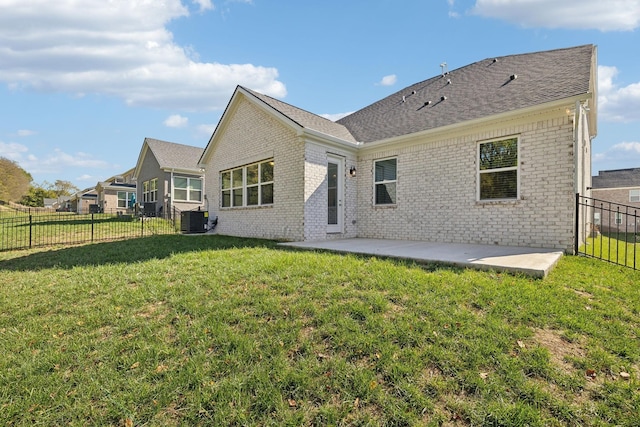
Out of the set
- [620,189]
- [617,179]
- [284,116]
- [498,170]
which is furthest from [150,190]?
[617,179]

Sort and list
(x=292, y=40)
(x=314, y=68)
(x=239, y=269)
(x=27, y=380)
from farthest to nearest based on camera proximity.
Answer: (x=314, y=68) → (x=292, y=40) → (x=239, y=269) → (x=27, y=380)

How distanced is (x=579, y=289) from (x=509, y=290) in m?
1.15

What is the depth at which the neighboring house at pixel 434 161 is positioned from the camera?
6898 millimetres

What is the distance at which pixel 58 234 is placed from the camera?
1176cm

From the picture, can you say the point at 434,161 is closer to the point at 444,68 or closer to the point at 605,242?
the point at 444,68

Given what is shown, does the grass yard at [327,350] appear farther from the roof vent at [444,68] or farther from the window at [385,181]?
the roof vent at [444,68]

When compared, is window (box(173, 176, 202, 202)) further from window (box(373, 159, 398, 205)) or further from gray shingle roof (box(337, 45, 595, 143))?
window (box(373, 159, 398, 205))

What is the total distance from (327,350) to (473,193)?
6984mm

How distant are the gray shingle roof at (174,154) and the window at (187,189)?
1.02 meters

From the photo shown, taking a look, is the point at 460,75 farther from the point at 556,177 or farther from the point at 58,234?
the point at 58,234

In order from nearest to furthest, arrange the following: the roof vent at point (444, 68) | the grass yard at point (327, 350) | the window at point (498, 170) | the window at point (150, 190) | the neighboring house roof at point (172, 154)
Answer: the grass yard at point (327, 350) < the window at point (498, 170) < the roof vent at point (444, 68) < the neighboring house roof at point (172, 154) < the window at point (150, 190)

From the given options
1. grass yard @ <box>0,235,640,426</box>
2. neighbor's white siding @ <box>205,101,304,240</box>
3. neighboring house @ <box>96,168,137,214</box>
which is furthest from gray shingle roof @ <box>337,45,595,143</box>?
neighboring house @ <box>96,168,137,214</box>

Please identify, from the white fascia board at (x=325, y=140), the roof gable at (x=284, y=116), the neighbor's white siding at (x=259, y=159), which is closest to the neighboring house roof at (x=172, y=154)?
the neighbor's white siding at (x=259, y=159)

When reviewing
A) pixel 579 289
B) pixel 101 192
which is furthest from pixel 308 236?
pixel 101 192
